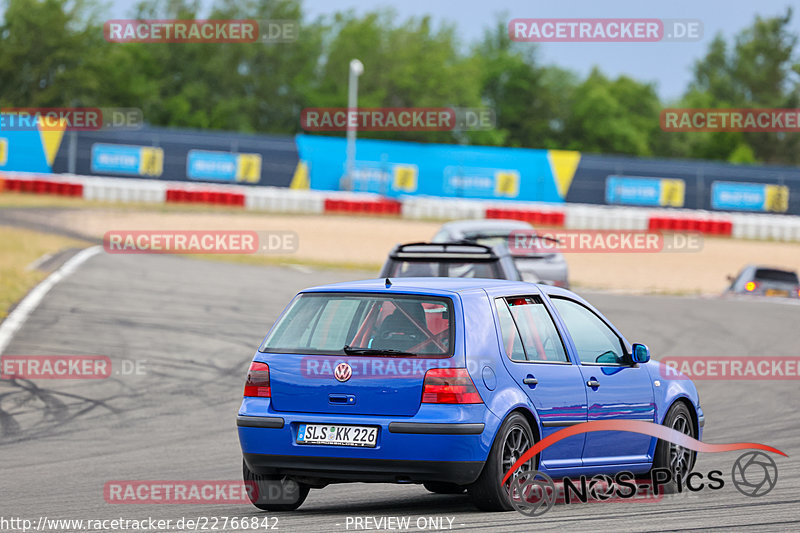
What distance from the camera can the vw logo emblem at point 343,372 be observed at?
23.2 feet

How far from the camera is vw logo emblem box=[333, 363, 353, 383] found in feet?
23.2

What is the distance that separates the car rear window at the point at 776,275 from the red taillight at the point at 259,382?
62.2ft

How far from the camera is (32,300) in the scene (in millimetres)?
18891

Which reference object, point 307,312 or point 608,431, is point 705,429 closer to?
point 608,431

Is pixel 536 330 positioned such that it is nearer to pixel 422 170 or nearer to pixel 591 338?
pixel 591 338

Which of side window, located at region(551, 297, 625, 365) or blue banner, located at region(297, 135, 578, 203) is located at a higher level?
blue banner, located at region(297, 135, 578, 203)

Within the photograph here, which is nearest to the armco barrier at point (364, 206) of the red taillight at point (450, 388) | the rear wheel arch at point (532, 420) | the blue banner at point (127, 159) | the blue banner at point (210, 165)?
the blue banner at point (210, 165)

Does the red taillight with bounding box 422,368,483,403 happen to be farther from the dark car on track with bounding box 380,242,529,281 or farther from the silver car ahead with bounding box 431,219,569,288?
the silver car ahead with bounding box 431,219,569,288

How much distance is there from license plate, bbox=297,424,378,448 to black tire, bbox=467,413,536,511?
2.11 ft

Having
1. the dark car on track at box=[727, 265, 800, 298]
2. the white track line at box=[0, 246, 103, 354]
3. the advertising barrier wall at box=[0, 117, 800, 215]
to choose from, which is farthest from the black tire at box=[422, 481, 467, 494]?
the advertising barrier wall at box=[0, 117, 800, 215]

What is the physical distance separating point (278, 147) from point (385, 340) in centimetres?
3859

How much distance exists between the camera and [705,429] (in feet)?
37.4

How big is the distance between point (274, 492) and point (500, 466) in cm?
141

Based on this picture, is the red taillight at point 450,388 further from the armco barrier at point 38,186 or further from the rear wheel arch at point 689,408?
the armco barrier at point 38,186
